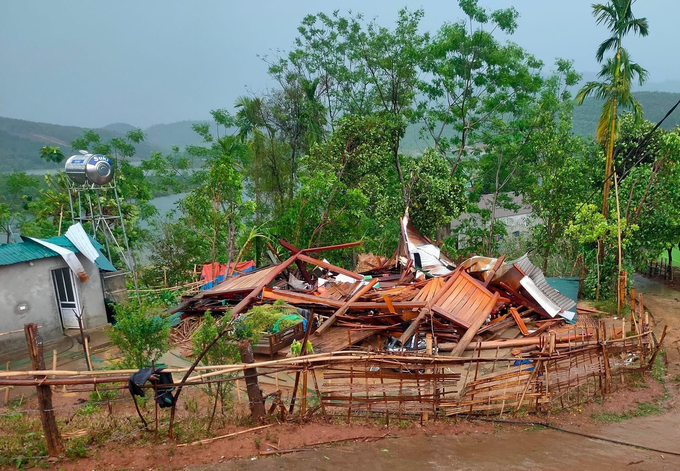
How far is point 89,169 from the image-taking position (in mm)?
14570

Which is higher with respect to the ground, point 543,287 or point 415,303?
point 415,303

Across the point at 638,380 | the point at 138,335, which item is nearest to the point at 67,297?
the point at 138,335

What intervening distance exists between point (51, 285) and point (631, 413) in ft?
44.6

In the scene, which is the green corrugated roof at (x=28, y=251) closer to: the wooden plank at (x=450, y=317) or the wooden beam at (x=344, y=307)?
the wooden beam at (x=344, y=307)

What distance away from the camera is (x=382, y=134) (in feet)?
66.9

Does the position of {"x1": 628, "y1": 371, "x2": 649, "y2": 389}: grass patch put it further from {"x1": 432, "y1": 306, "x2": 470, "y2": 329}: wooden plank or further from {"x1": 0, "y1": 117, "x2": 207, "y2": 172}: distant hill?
{"x1": 0, "y1": 117, "x2": 207, "y2": 172}: distant hill

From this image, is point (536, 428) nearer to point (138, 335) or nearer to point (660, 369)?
point (660, 369)

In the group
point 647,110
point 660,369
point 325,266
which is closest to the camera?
point 660,369

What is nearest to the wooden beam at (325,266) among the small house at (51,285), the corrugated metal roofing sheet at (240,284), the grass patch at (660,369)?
the corrugated metal roofing sheet at (240,284)

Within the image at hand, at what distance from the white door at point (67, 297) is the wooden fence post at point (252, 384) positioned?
9139mm

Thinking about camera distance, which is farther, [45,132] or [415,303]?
[45,132]

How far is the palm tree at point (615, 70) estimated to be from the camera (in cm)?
1508

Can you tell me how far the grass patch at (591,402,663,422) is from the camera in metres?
8.10

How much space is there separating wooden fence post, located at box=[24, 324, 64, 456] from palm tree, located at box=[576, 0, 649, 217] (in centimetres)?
1598
